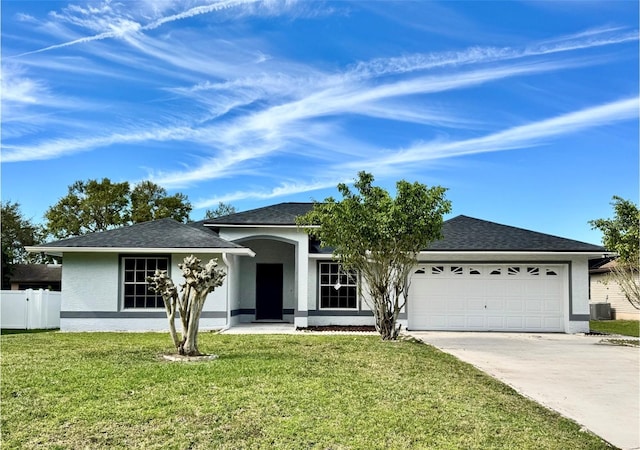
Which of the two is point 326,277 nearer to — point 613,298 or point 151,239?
point 151,239

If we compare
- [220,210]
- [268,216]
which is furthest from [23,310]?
[220,210]

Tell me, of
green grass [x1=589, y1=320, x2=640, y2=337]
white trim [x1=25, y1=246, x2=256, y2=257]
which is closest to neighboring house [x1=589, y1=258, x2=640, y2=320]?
green grass [x1=589, y1=320, x2=640, y2=337]

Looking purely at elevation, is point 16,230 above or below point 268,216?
above

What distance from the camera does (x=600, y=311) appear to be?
96.6ft

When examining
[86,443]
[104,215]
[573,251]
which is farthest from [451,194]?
[104,215]

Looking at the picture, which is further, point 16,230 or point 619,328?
point 16,230

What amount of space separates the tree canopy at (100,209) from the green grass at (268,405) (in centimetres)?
3185

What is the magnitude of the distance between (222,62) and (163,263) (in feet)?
22.1

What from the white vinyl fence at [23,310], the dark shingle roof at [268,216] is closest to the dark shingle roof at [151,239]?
the dark shingle roof at [268,216]

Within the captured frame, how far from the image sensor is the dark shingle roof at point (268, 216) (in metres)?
18.7

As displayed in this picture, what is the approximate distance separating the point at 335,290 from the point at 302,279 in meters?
1.53

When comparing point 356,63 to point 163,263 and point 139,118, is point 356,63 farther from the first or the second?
point 163,263

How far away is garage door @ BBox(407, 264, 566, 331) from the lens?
61.4ft

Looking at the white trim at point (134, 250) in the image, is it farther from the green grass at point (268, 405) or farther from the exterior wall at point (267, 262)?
the green grass at point (268, 405)
